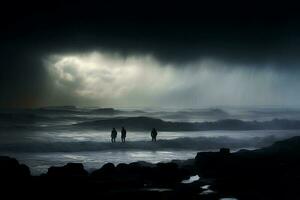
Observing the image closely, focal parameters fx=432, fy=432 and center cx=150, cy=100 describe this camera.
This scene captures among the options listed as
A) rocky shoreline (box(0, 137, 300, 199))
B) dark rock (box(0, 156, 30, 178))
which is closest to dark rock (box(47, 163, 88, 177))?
rocky shoreline (box(0, 137, 300, 199))

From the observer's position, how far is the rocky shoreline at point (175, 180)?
1591cm

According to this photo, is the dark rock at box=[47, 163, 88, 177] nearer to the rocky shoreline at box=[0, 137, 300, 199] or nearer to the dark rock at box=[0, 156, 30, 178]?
the rocky shoreline at box=[0, 137, 300, 199]

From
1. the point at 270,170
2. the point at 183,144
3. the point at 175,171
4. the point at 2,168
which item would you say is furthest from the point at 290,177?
the point at 183,144

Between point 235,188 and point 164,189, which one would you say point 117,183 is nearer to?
point 164,189

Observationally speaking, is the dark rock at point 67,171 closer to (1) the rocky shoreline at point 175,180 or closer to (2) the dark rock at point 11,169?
(1) the rocky shoreline at point 175,180

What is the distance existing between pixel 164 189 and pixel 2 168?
659 cm

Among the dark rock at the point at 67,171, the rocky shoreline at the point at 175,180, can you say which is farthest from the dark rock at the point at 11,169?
the dark rock at the point at 67,171

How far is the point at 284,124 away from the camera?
79.9m

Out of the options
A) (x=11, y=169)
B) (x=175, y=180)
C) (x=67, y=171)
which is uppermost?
(x=11, y=169)

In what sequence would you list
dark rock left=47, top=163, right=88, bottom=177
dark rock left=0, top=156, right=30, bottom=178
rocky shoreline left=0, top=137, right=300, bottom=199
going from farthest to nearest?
1. dark rock left=47, top=163, right=88, bottom=177
2. dark rock left=0, top=156, right=30, bottom=178
3. rocky shoreline left=0, top=137, right=300, bottom=199

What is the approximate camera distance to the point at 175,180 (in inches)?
762

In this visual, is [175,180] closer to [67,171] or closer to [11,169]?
[67,171]

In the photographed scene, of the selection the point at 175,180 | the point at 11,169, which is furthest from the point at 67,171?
the point at 175,180

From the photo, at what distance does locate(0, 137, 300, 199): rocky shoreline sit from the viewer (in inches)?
627
